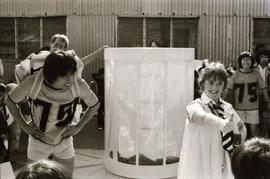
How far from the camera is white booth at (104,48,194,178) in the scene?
4180 mm

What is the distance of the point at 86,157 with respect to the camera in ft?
17.5

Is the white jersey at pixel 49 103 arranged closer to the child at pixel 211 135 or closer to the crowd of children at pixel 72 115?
the crowd of children at pixel 72 115

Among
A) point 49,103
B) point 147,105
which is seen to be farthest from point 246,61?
point 49,103

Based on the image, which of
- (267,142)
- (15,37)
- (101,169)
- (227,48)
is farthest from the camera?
(15,37)

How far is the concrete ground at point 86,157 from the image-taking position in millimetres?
4584

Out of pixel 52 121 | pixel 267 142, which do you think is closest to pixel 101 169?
pixel 52 121

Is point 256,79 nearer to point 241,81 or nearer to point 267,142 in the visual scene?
point 241,81

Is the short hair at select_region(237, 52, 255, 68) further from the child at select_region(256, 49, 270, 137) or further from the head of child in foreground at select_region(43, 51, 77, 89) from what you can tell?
the head of child in foreground at select_region(43, 51, 77, 89)

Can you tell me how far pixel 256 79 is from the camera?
530 centimetres

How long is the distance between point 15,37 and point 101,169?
19.7 feet

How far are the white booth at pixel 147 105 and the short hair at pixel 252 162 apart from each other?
9.11 feet

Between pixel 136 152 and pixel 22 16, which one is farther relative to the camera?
pixel 22 16

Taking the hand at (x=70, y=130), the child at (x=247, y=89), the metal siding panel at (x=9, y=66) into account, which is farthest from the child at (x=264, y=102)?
the metal siding panel at (x=9, y=66)

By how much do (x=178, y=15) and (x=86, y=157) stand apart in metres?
4.83
